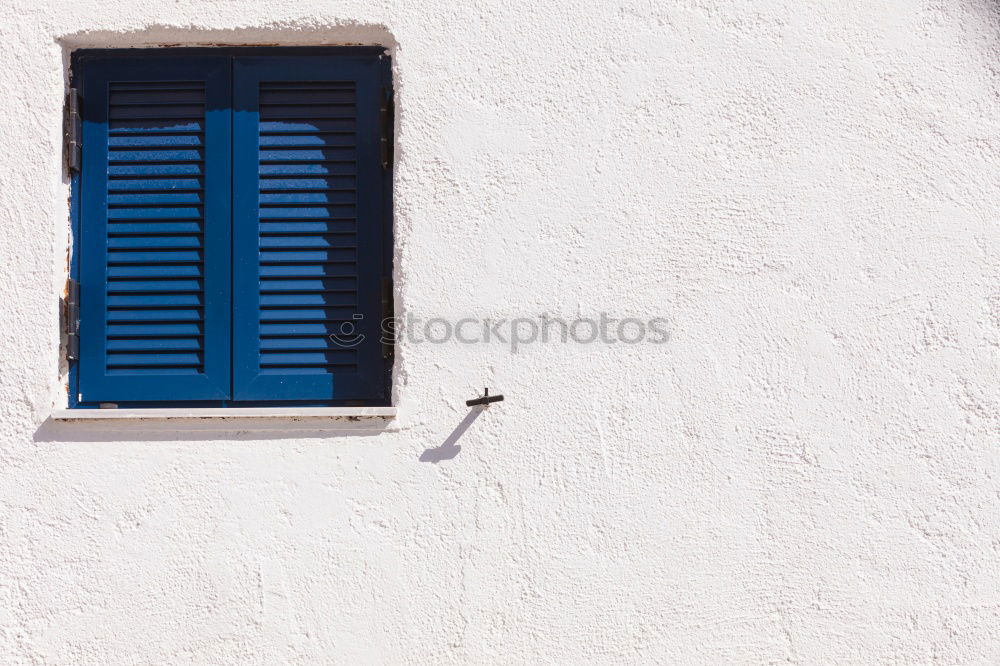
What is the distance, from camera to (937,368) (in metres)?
2.51

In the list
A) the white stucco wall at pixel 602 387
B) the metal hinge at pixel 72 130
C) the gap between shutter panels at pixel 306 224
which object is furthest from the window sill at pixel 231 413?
the metal hinge at pixel 72 130

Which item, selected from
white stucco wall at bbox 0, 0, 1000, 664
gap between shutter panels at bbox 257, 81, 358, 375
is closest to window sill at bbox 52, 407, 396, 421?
white stucco wall at bbox 0, 0, 1000, 664

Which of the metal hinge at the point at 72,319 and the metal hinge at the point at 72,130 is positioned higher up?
the metal hinge at the point at 72,130

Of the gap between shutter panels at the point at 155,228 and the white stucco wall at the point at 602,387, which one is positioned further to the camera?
the gap between shutter panels at the point at 155,228

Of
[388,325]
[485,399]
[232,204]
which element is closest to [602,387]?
[485,399]

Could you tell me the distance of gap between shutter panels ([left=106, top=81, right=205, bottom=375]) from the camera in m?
2.59

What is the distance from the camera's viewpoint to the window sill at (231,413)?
8.01 feet

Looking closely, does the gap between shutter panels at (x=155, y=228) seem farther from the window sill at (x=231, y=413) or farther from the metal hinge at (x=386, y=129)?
the metal hinge at (x=386, y=129)

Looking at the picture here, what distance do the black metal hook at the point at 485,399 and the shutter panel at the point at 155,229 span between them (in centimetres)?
87

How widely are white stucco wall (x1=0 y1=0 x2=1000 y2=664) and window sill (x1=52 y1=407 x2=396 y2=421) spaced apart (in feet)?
0.17

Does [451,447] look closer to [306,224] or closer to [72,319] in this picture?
[306,224]

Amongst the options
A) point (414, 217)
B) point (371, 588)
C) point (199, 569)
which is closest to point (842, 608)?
Answer: point (371, 588)

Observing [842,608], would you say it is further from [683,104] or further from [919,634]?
[683,104]

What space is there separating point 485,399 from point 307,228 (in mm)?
892
